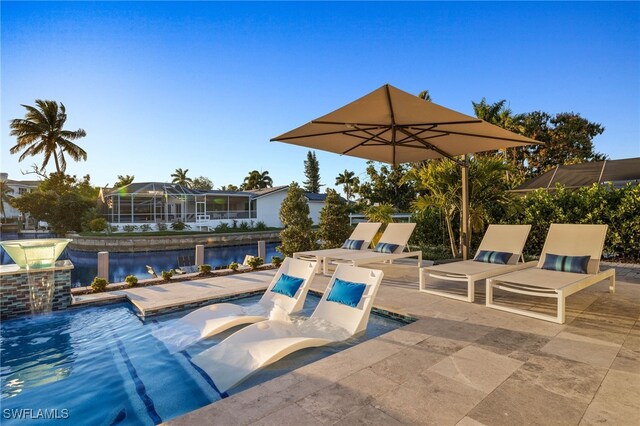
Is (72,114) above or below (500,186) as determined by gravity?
above

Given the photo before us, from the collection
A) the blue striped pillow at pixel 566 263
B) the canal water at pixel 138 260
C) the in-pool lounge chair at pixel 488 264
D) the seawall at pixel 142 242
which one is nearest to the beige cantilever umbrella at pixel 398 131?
the in-pool lounge chair at pixel 488 264

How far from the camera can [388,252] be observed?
24.9 ft

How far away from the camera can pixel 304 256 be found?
8062 millimetres

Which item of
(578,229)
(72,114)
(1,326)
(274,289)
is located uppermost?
(72,114)

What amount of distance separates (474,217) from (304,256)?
445 cm

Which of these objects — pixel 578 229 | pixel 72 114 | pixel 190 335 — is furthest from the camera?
pixel 72 114

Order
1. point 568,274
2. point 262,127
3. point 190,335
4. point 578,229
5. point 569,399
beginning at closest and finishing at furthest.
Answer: point 569,399 → point 190,335 → point 568,274 → point 578,229 → point 262,127

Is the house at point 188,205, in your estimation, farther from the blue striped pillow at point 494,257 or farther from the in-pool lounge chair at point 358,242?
the blue striped pillow at point 494,257

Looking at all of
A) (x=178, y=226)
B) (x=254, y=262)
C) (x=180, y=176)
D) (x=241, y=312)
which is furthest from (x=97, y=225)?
(x=180, y=176)

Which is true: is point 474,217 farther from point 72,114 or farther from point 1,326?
point 72,114

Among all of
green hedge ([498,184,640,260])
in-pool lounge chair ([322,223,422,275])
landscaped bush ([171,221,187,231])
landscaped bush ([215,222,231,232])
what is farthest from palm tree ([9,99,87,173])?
green hedge ([498,184,640,260])

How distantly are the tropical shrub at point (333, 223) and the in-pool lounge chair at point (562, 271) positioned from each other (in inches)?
232

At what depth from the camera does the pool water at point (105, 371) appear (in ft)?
9.44

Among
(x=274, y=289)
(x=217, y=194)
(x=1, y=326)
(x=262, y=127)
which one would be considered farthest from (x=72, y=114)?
(x=274, y=289)
